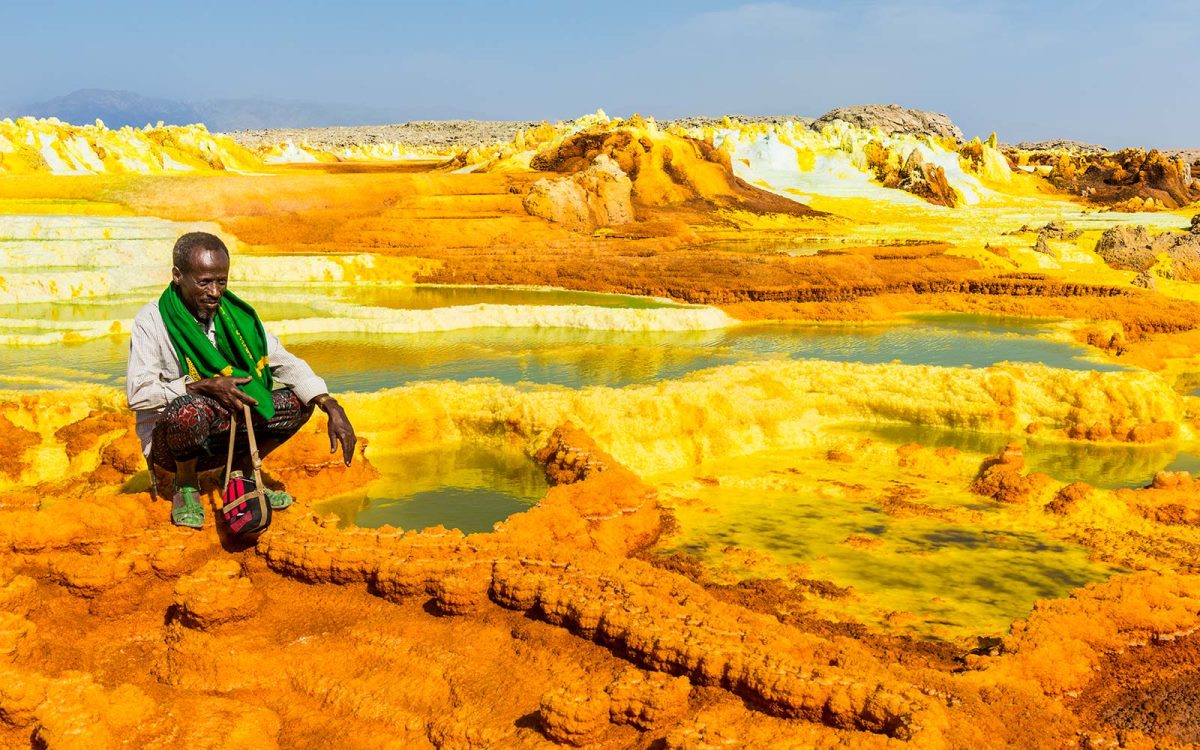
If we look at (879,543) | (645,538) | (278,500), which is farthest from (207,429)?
(879,543)

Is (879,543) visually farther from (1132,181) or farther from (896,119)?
(896,119)

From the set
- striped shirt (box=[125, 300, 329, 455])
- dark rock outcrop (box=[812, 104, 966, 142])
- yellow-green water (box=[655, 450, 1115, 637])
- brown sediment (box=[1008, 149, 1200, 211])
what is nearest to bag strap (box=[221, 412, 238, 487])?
striped shirt (box=[125, 300, 329, 455])

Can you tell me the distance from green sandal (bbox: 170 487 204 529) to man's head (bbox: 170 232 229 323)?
0.97m

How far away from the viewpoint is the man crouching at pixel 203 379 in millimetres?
3764

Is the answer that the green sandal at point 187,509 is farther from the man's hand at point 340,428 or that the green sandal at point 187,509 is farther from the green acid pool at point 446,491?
the green acid pool at point 446,491

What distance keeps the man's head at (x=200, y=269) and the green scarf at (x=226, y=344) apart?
9 cm

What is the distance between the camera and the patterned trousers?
12.6 feet

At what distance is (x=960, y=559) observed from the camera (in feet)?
18.9

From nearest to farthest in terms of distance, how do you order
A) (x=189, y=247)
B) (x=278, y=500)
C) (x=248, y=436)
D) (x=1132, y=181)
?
(x=189, y=247), (x=248, y=436), (x=278, y=500), (x=1132, y=181)

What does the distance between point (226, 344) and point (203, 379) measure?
0.79ft

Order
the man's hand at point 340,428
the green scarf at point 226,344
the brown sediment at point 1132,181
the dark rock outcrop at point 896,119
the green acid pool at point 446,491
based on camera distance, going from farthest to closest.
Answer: the dark rock outcrop at point 896,119 < the brown sediment at point 1132,181 < the green acid pool at point 446,491 < the man's hand at point 340,428 < the green scarf at point 226,344

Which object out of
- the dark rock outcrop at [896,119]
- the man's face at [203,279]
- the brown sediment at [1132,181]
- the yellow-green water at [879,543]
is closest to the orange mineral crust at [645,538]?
the yellow-green water at [879,543]

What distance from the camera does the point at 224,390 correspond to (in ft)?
12.4

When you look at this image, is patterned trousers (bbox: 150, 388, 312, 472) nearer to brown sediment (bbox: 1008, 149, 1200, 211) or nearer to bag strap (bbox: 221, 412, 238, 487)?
bag strap (bbox: 221, 412, 238, 487)
